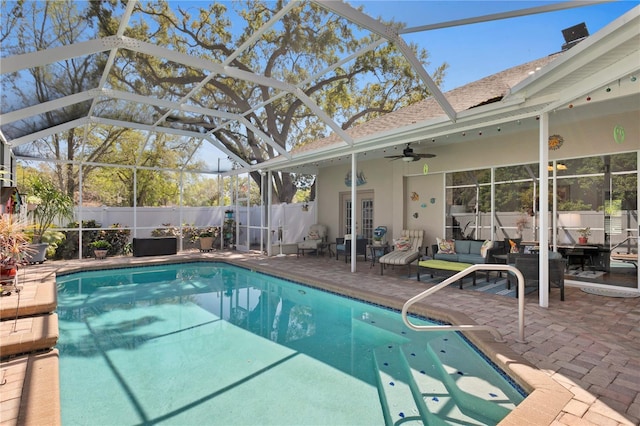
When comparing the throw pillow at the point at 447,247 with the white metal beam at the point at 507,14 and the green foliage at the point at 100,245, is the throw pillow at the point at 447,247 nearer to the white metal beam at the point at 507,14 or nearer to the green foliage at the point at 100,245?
the white metal beam at the point at 507,14

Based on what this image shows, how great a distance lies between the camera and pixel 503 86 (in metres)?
6.89

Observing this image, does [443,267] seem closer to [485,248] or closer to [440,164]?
[485,248]

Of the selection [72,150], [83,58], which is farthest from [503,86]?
[72,150]

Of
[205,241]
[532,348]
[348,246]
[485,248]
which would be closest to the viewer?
[532,348]

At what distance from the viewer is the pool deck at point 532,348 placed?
2711mm

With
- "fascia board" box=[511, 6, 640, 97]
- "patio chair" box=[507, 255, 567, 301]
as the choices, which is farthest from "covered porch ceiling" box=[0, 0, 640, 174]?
"patio chair" box=[507, 255, 567, 301]

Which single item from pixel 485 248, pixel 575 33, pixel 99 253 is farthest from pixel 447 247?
pixel 99 253

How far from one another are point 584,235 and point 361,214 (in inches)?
255

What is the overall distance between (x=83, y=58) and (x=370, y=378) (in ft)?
23.9

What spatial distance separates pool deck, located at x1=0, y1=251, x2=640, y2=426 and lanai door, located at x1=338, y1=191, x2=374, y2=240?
4647mm

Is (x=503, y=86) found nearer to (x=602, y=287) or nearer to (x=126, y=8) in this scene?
(x=602, y=287)

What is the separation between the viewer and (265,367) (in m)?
4.16

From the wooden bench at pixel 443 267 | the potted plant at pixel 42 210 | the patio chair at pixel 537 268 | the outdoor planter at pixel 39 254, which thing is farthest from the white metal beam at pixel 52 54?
the patio chair at pixel 537 268

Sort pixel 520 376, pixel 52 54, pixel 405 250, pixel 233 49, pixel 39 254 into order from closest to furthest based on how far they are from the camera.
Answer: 1. pixel 520 376
2. pixel 52 54
3. pixel 233 49
4. pixel 405 250
5. pixel 39 254
